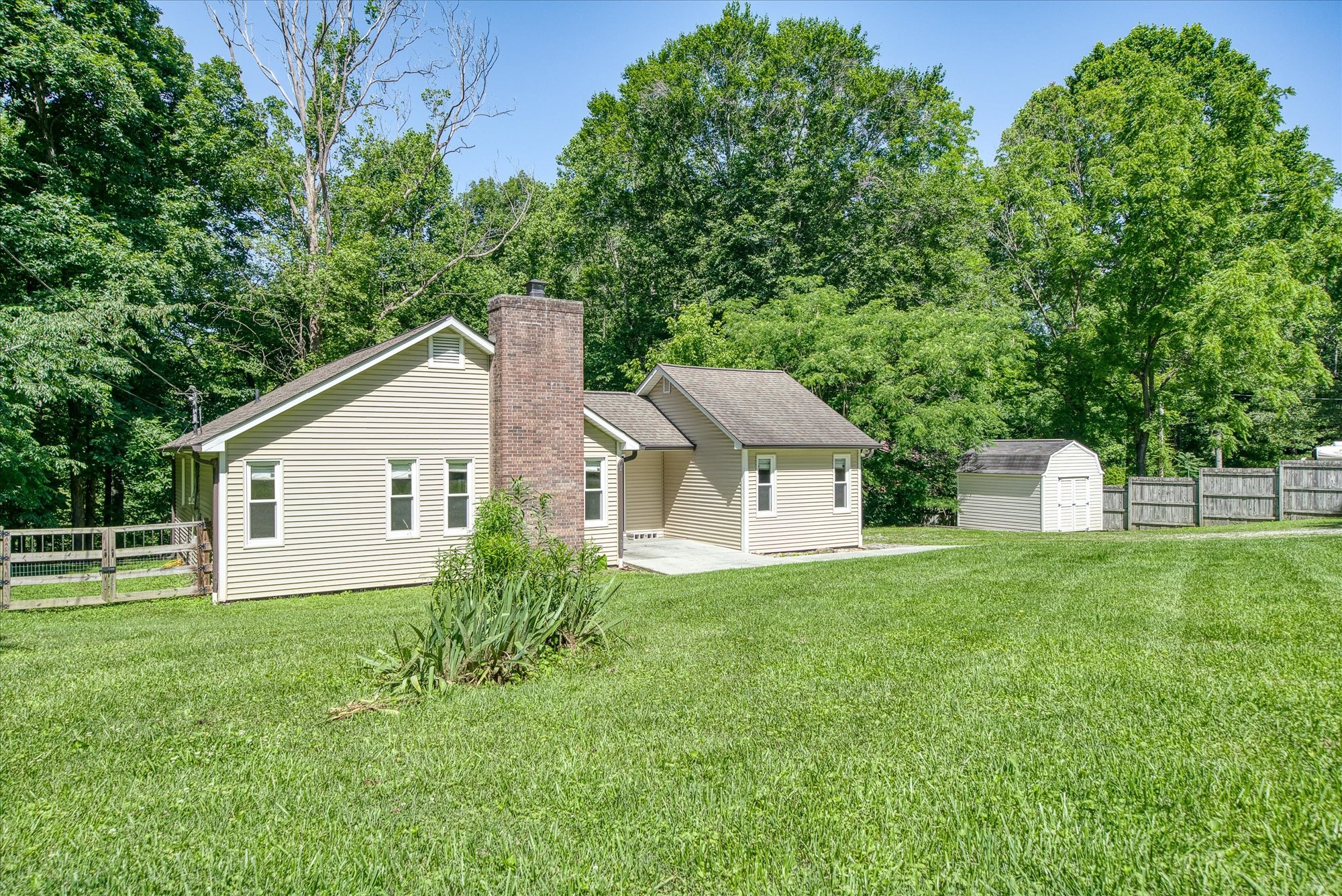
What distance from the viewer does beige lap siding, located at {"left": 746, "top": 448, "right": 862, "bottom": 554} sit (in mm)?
19047

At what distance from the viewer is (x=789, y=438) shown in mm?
19234

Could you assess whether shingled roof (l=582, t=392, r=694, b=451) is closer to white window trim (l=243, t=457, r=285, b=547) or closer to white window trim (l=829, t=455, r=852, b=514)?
white window trim (l=829, t=455, r=852, b=514)

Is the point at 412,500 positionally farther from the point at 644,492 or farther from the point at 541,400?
the point at 644,492

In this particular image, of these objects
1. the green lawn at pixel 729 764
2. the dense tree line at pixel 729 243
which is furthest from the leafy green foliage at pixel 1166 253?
the green lawn at pixel 729 764

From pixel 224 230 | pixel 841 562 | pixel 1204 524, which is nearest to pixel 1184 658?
pixel 841 562

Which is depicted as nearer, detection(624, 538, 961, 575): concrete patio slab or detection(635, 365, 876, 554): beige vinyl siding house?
detection(624, 538, 961, 575): concrete patio slab

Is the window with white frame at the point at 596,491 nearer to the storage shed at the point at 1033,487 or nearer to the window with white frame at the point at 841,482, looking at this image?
the window with white frame at the point at 841,482

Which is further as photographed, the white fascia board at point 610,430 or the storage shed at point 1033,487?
the storage shed at point 1033,487

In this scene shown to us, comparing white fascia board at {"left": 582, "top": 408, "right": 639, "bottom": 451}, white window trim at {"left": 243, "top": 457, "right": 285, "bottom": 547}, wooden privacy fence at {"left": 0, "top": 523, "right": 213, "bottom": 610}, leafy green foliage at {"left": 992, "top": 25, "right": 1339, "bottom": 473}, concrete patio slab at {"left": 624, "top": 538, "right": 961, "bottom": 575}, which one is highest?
leafy green foliage at {"left": 992, "top": 25, "right": 1339, "bottom": 473}

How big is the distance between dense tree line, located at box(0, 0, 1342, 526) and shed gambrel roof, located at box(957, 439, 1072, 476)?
1.23 meters

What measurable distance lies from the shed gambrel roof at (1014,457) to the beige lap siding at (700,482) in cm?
1073

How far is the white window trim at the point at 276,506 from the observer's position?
1366cm

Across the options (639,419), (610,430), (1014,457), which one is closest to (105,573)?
(610,430)

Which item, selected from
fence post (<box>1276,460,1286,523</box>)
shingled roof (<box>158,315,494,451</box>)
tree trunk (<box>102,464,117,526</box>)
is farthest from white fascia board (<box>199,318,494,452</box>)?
fence post (<box>1276,460,1286,523</box>)
